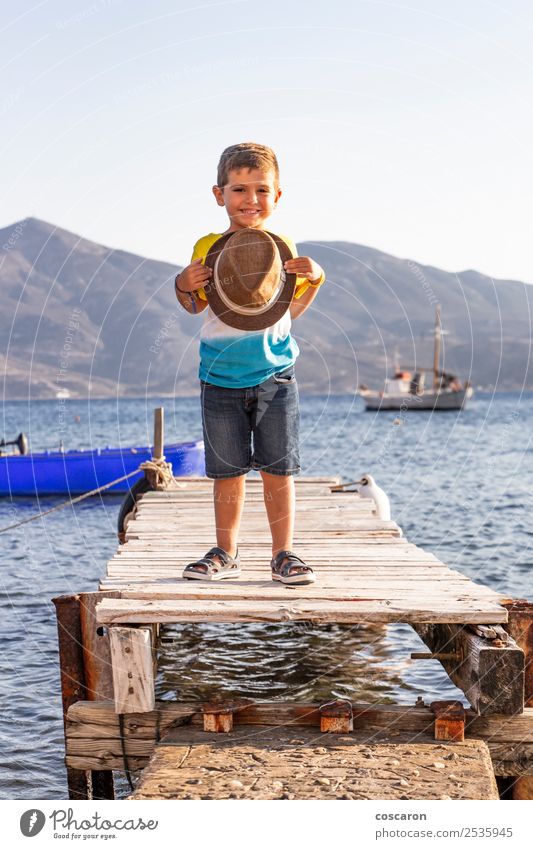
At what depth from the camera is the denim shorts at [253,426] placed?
6.07 m

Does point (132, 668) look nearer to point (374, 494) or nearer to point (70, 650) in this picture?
point (70, 650)

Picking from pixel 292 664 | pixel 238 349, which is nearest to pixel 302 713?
pixel 238 349

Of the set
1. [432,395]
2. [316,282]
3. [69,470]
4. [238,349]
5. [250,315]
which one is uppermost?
[316,282]

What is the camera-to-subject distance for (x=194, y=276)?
571 centimetres

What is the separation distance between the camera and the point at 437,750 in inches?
206

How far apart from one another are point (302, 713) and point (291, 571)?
1.05 meters

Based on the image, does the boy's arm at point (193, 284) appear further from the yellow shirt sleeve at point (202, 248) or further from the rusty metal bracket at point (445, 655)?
the rusty metal bracket at point (445, 655)

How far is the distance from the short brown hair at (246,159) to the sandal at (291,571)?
101 inches

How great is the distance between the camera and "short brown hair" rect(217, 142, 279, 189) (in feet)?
18.6

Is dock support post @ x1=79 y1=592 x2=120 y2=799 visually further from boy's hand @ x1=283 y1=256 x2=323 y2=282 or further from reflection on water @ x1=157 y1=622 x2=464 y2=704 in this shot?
reflection on water @ x1=157 y1=622 x2=464 y2=704
